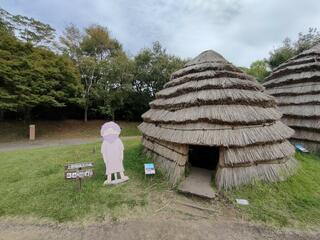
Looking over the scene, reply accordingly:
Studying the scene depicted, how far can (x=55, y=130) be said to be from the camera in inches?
629

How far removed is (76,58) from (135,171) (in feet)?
56.9

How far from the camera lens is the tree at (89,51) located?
18.4 meters

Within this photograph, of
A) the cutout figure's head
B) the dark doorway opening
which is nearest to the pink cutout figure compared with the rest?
the cutout figure's head

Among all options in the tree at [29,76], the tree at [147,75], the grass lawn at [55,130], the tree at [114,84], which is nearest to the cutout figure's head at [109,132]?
the grass lawn at [55,130]

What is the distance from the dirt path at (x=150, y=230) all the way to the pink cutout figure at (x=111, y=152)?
1719mm

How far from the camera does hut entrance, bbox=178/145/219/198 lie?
4812 millimetres

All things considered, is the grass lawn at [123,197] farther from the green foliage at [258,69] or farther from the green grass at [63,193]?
the green foliage at [258,69]

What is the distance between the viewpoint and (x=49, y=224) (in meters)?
3.92

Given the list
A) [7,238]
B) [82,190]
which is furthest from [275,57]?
[7,238]

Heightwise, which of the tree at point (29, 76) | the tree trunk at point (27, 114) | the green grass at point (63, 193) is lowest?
the green grass at point (63, 193)

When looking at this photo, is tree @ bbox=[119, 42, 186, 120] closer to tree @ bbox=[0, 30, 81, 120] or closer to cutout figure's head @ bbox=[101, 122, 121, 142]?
tree @ bbox=[0, 30, 81, 120]

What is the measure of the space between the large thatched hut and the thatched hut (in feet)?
7.65

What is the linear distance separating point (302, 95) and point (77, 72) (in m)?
17.3

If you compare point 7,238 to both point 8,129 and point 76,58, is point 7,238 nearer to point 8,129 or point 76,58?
point 8,129
